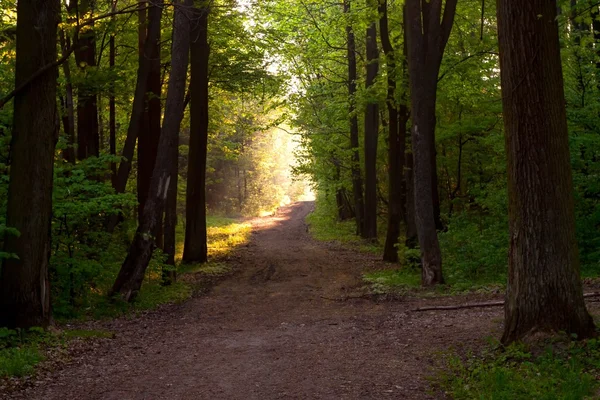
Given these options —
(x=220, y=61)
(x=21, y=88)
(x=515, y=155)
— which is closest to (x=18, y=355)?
(x=21, y=88)

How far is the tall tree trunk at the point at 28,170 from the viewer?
27.4 ft

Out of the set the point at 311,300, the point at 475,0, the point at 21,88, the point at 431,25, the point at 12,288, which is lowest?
the point at 311,300

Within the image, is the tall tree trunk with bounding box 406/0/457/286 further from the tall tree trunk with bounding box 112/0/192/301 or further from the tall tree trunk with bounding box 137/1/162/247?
the tall tree trunk with bounding box 137/1/162/247

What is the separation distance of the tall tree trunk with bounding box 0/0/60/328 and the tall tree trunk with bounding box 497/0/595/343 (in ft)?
21.3

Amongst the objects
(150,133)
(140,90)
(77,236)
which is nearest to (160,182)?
(77,236)

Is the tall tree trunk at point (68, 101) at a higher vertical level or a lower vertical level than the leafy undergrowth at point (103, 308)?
higher

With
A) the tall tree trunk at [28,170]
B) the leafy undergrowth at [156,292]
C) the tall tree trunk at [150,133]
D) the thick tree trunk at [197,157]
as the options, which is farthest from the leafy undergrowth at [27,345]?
the thick tree trunk at [197,157]

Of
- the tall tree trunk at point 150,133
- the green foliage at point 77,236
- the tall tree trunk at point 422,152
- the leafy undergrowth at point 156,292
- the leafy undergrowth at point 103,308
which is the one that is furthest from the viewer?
the tall tree trunk at point 150,133

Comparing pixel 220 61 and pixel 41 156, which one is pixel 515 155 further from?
pixel 220 61

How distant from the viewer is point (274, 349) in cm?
821

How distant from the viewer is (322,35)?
21609 mm

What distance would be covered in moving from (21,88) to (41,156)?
1011 mm

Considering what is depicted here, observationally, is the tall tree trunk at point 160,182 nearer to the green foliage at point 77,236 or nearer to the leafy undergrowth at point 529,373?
the green foliage at point 77,236

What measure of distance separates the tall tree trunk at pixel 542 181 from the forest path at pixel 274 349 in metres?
1.40
